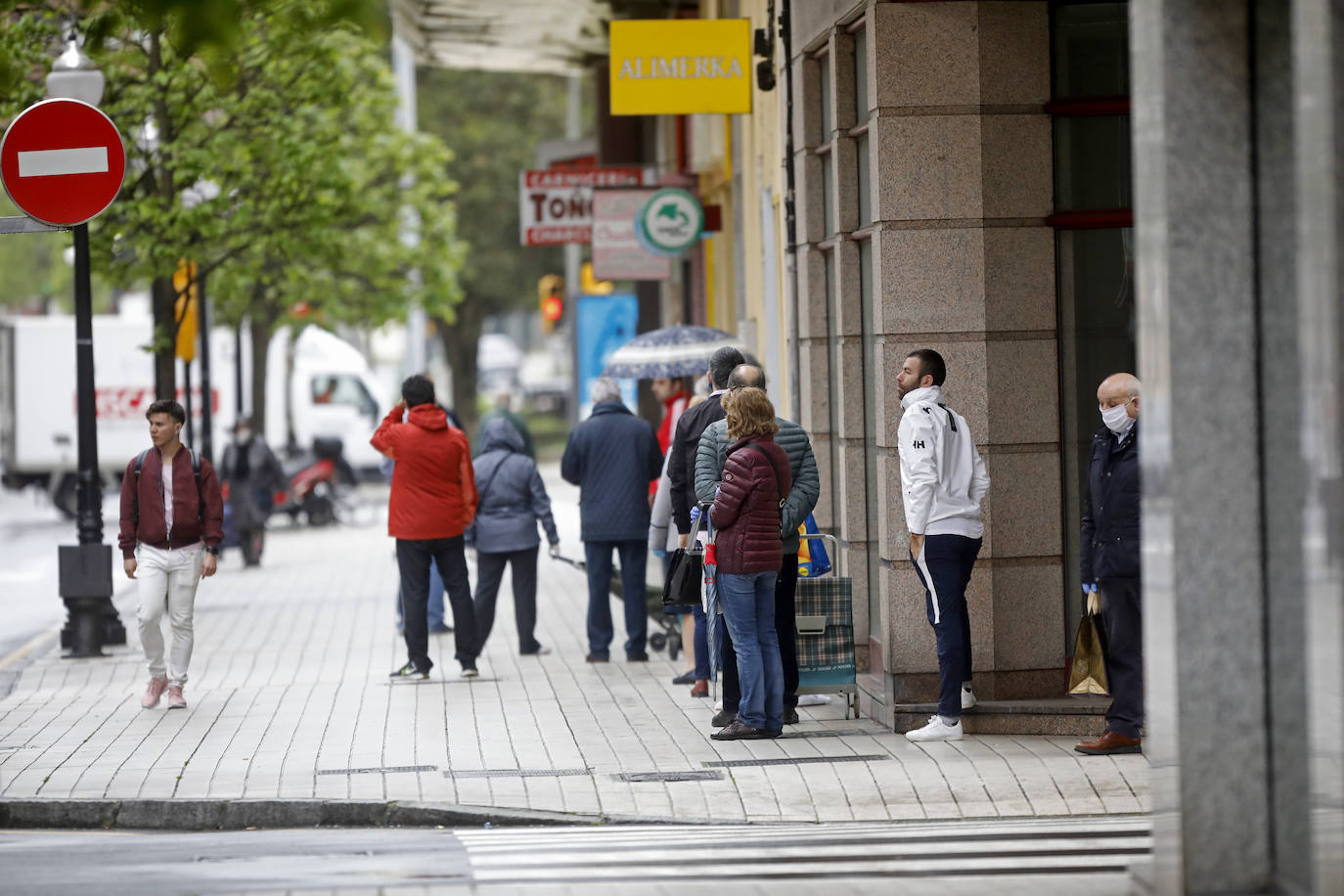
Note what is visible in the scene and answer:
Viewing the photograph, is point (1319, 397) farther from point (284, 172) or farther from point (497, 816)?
→ point (284, 172)

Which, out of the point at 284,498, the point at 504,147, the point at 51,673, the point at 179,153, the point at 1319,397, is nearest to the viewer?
the point at 1319,397

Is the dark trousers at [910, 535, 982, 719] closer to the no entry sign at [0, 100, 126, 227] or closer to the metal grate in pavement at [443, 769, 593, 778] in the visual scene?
the metal grate in pavement at [443, 769, 593, 778]

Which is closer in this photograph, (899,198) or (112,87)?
(899,198)

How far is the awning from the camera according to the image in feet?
68.4

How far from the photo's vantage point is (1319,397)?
4941 millimetres

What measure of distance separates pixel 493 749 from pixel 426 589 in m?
2.90

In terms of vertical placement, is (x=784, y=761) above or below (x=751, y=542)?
below

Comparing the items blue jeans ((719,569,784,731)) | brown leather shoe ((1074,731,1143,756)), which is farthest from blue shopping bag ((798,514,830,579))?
brown leather shoe ((1074,731,1143,756))

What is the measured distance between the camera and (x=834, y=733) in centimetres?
985

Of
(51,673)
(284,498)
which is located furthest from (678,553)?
(284,498)

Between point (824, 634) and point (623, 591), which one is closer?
point (824, 634)

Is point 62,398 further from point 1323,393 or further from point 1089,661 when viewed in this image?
point 1323,393

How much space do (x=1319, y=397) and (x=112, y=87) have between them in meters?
14.3

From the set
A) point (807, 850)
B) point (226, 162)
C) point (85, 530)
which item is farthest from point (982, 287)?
point (226, 162)
